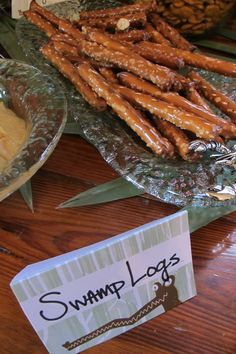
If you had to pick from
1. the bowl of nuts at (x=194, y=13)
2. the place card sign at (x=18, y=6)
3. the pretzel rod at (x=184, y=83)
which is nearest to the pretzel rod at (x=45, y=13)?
the place card sign at (x=18, y=6)

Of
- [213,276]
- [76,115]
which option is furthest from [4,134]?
[213,276]

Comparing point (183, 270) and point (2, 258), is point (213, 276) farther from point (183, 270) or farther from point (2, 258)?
point (2, 258)

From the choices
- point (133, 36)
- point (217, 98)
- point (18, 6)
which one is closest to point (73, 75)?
point (133, 36)

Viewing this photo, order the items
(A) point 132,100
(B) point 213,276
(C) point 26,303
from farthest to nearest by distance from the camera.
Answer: (A) point 132,100, (B) point 213,276, (C) point 26,303

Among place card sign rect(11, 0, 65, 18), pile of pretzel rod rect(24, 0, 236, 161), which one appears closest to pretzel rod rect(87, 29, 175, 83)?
pile of pretzel rod rect(24, 0, 236, 161)

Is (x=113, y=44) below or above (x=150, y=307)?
above

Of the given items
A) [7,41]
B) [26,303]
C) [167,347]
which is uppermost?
[7,41]

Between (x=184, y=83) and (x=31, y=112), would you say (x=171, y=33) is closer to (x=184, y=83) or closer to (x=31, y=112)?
(x=184, y=83)
